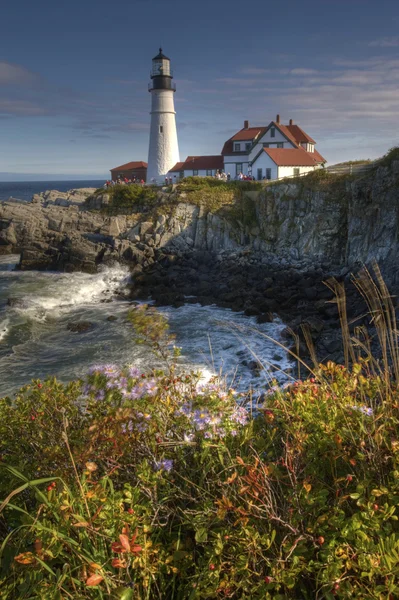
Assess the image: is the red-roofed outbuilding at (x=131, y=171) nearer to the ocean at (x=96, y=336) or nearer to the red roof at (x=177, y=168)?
the red roof at (x=177, y=168)

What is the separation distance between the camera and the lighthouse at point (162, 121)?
48.6 meters

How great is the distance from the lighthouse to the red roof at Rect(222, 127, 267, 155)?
236 inches

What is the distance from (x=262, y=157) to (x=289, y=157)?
8.60 ft

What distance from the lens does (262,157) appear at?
43.5 meters

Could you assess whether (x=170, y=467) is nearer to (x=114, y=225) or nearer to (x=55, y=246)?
(x=55, y=246)

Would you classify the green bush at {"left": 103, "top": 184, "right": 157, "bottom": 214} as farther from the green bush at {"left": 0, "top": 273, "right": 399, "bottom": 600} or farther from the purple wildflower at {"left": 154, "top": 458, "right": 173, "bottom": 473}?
the purple wildflower at {"left": 154, "top": 458, "right": 173, "bottom": 473}

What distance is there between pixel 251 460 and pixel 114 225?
35.5 m

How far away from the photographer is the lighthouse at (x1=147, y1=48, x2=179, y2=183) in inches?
1912

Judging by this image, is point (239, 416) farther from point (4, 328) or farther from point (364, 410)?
point (4, 328)

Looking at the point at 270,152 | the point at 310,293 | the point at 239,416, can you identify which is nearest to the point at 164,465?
the point at 239,416

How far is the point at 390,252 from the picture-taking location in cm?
2464

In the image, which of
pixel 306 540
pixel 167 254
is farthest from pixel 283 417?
pixel 167 254

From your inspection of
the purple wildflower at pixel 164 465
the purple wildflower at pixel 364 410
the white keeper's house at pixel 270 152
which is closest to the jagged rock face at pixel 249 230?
the white keeper's house at pixel 270 152

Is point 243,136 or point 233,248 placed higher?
point 243,136
